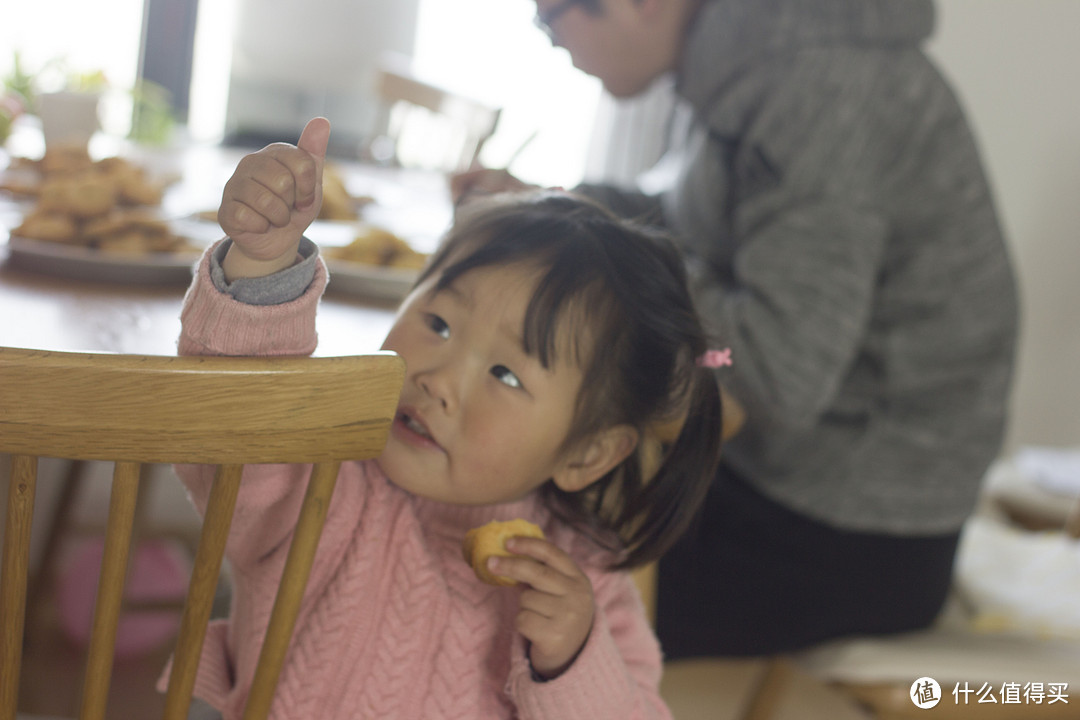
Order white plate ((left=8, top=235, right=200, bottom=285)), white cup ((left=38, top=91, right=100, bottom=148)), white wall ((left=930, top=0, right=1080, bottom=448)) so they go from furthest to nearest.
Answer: white wall ((left=930, top=0, right=1080, bottom=448)) < white cup ((left=38, top=91, right=100, bottom=148)) < white plate ((left=8, top=235, right=200, bottom=285))

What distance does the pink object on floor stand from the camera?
1.83 metres

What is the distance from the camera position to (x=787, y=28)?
3.83 feet

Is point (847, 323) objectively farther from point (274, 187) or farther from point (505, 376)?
point (274, 187)

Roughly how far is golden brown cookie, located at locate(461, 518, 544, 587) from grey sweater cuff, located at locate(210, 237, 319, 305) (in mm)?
211

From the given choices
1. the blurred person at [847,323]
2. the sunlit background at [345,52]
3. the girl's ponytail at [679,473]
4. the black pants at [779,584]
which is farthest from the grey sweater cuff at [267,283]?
the sunlit background at [345,52]

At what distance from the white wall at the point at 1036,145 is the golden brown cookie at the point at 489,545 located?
281 centimetres

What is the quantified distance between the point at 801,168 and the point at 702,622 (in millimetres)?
575

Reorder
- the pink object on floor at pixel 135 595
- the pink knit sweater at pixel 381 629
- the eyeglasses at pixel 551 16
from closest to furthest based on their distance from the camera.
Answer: the pink knit sweater at pixel 381 629
the eyeglasses at pixel 551 16
the pink object on floor at pixel 135 595

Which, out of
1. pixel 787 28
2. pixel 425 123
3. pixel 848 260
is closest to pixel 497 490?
pixel 848 260

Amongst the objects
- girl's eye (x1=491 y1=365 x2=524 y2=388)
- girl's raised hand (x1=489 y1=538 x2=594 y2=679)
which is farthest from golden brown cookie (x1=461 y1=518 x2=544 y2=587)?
girl's eye (x1=491 y1=365 x2=524 y2=388)

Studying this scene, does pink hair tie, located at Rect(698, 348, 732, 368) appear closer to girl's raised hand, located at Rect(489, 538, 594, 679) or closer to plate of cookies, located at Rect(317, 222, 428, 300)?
girl's raised hand, located at Rect(489, 538, 594, 679)

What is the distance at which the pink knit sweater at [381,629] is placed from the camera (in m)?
0.69

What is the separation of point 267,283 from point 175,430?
0.12 m

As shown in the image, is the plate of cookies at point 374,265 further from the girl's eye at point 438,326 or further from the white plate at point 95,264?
the girl's eye at point 438,326
